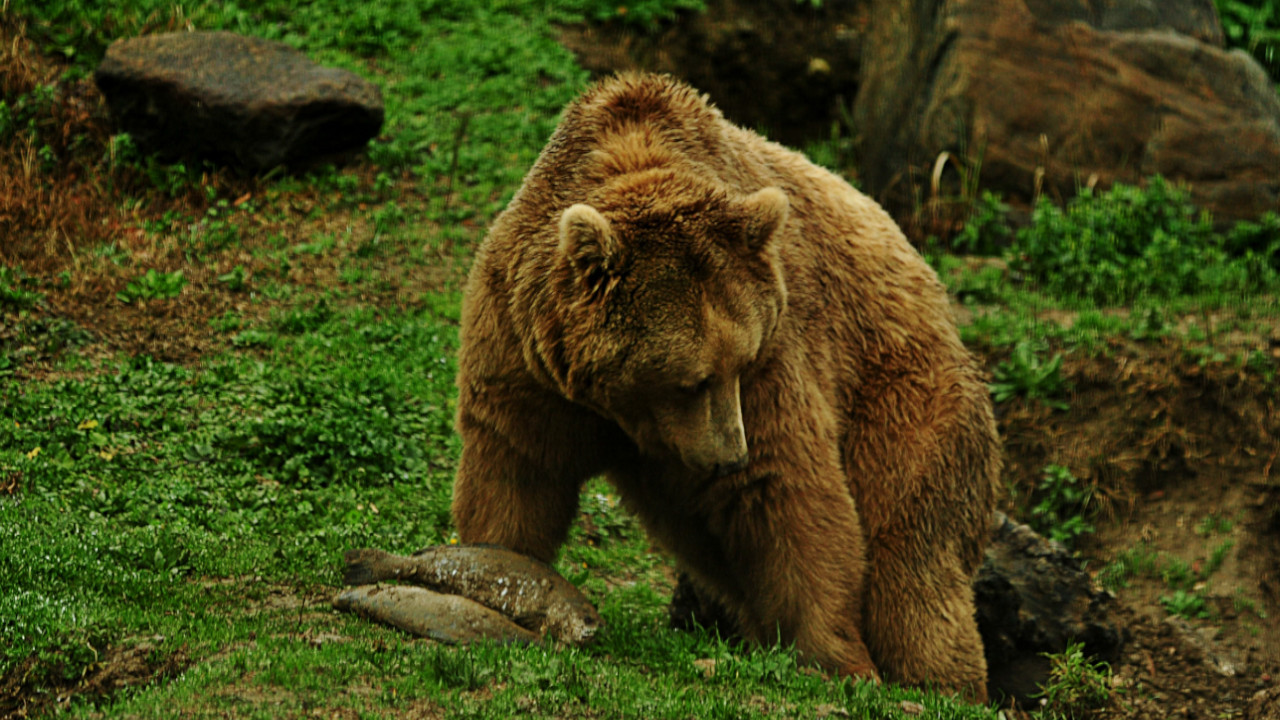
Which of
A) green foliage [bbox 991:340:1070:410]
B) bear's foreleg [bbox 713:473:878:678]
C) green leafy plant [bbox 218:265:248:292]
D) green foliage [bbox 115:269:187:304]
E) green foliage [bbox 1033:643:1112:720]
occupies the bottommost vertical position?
green foliage [bbox 1033:643:1112:720]

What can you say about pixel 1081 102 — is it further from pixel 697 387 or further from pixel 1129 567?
pixel 697 387

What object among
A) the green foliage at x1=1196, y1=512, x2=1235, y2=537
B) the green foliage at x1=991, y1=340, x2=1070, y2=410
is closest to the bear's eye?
the green foliage at x1=991, y1=340, x2=1070, y2=410

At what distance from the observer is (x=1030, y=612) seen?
23.4 feet

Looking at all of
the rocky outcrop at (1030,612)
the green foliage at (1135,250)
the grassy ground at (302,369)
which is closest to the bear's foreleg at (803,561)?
the grassy ground at (302,369)

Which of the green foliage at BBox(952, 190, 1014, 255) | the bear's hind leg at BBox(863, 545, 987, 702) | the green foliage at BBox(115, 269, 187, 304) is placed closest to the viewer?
the bear's hind leg at BBox(863, 545, 987, 702)

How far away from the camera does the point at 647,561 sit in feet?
25.3

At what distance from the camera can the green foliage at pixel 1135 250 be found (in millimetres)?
10031

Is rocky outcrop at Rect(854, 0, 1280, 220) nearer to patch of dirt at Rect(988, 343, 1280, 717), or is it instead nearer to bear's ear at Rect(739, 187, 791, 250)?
patch of dirt at Rect(988, 343, 1280, 717)

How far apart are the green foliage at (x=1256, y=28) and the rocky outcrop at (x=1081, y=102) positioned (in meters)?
2.37

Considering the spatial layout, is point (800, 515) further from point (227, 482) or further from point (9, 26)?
point (9, 26)

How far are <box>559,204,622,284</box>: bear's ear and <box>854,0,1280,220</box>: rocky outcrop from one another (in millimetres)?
7414

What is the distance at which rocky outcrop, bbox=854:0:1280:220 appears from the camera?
11.0 metres

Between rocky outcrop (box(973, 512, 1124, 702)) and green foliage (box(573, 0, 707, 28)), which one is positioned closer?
rocky outcrop (box(973, 512, 1124, 702))

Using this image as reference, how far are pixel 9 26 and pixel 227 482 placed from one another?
7.02 metres
